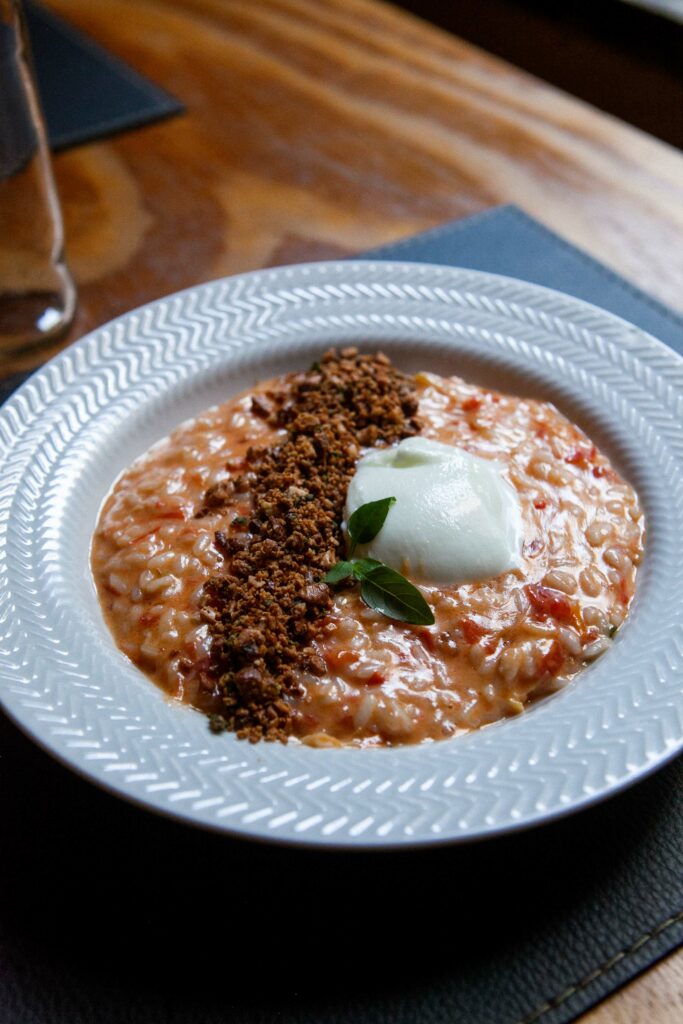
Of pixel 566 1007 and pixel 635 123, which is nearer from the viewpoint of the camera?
pixel 566 1007

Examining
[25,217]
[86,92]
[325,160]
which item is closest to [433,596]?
[25,217]

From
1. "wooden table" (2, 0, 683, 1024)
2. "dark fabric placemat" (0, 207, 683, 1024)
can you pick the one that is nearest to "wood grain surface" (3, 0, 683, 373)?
"wooden table" (2, 0, 683, 1024)

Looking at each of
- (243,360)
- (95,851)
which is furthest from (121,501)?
(95,851)

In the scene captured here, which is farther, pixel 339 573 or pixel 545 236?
pixel 545 236

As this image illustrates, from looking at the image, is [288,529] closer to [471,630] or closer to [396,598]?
[396,598]

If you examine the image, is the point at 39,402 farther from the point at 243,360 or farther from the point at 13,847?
the point at 13,847

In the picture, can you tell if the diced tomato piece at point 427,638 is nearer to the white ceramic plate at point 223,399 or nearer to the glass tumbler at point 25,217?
the white ceramic plate at point 223,399
